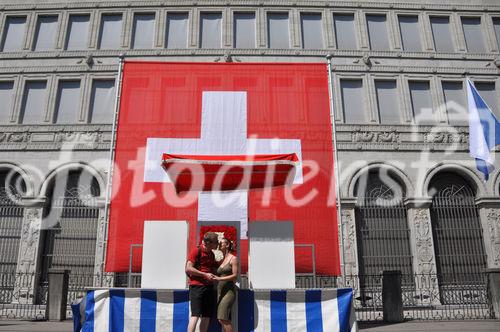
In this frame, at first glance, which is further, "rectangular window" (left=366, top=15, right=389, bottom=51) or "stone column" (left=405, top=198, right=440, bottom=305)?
"rectangular window" (left=366, top=15, right=389, bottom=51)

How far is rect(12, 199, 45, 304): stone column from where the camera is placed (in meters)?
15.8

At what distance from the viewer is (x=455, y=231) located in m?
17.1

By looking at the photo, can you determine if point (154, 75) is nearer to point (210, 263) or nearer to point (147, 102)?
point (147, 102)

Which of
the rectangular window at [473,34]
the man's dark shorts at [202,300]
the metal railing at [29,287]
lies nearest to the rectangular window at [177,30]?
the metal railing at [29,287]

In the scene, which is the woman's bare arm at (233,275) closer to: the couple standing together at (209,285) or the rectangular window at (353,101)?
the couple standing together at (209,285)

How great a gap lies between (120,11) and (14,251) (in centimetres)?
1266

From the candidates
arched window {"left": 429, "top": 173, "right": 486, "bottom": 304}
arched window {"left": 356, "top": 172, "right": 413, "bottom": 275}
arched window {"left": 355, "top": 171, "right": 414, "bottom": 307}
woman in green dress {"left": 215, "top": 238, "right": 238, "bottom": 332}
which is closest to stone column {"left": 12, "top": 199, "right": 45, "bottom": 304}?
woman in green dress {"left": 215, "top": 238, "right": 238, "bottom": 332}

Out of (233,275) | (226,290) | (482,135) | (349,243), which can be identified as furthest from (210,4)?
(226,290)

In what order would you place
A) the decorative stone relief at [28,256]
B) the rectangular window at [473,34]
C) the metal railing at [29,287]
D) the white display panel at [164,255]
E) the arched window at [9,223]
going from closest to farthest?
1. the white display panel at [164,255]
2. the metal railing at [29,287]
3. the decorative stone relief at [28,256]
4. the arched window at [9,223]
5. the rectangular window at [473,34]

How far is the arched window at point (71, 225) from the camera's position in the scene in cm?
1647

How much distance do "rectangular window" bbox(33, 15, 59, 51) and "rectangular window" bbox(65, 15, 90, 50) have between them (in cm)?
75

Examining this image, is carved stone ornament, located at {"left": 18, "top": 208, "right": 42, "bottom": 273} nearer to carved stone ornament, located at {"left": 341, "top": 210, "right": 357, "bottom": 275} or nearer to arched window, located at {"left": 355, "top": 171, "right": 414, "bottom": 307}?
carved stone ornament, located at {"left": 341, "top": 210, "right": 357, "bottom": 275}

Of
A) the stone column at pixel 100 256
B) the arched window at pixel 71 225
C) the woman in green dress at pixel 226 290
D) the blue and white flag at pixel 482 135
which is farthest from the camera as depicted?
the arched window at pixel 71 225

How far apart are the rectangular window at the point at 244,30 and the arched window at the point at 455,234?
36.8 feet
